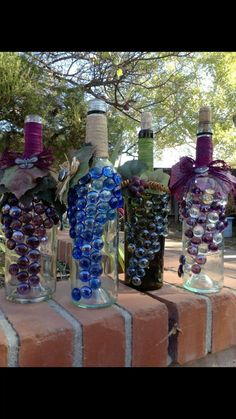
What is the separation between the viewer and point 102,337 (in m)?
0.46

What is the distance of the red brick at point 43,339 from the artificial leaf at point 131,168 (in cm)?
24

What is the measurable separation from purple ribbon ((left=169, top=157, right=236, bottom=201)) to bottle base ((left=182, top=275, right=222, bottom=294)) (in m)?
0.14

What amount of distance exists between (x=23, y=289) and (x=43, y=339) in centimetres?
14

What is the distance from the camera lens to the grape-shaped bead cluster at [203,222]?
1.96 feet

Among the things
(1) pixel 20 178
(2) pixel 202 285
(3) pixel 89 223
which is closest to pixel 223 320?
(2) pixel 202 285

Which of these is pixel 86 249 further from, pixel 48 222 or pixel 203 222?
pixel 203 222

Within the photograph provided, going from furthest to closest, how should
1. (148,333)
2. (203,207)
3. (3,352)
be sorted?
(203,207), (148,333), (3,352)

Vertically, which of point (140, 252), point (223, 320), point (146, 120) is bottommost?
point (223, 320)

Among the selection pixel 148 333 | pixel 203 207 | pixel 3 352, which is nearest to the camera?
pixel 3 352

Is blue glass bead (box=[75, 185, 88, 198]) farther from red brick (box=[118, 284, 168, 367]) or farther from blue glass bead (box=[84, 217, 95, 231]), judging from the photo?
red brick (box=[118, 284, 168, 367])

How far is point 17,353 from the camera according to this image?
40 cm

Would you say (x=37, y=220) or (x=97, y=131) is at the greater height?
(x=97, y=131)

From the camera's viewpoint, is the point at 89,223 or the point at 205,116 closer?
the point at 89,223

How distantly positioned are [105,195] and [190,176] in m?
0.18
